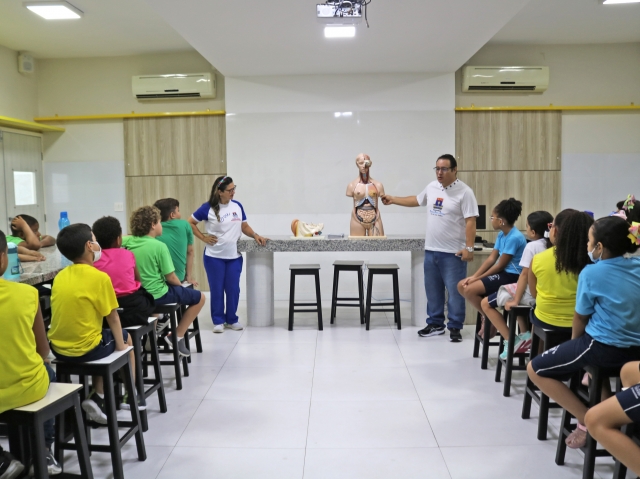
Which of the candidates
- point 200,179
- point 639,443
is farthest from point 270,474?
point 200,179

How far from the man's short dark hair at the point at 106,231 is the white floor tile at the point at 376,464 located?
1629mm

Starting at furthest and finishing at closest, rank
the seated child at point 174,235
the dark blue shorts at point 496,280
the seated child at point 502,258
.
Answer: the seated child at point 174,235 → the dark blue shorts at point 496,280 → the seated child at point 502,258

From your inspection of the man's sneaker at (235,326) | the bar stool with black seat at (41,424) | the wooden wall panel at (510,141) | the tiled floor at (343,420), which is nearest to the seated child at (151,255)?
the tiled floor at (343,420)

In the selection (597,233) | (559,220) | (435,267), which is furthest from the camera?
(435,267)

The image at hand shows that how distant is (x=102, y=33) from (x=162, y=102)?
1195mm

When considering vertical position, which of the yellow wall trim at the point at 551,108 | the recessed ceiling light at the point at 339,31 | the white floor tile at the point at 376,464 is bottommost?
the white floor tile at the point at 376,464

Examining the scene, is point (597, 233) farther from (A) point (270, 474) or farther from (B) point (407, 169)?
(B) point (407, 169)

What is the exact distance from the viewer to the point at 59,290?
2660mm

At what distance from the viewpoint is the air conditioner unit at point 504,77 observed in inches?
280

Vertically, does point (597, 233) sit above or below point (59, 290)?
above

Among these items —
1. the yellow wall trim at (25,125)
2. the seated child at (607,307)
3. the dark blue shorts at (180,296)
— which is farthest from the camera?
the yellow wall trim at (25,125)

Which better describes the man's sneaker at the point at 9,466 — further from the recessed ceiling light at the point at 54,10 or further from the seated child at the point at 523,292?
the recessed ceiling light at the point at 54,10

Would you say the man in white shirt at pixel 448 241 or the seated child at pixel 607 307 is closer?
the seated child at pixel 607 307

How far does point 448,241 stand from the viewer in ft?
16.9
